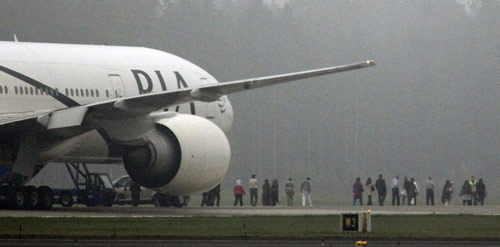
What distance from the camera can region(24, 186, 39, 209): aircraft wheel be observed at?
3738cm

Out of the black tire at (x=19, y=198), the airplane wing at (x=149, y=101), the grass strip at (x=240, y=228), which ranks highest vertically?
the airplane wing at (x=149, y=101)

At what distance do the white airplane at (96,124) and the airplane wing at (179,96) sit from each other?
3cm

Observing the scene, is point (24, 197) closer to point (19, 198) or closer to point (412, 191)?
point (19, 198)

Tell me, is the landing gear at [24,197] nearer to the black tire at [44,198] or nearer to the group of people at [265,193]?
the black tire at [44,198]

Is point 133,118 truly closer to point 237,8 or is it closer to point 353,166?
point 353,166

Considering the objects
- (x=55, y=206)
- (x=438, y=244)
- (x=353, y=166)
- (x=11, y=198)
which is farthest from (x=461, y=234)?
(x=353, y=166)

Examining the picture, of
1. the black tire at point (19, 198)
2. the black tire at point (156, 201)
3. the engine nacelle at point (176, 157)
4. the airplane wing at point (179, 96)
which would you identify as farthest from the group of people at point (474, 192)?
the black tire at point (19, 198)

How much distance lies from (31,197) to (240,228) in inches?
364

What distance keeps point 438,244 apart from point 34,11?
4889 centimetres

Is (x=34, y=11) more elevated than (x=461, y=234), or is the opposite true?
(x=34, y=11)

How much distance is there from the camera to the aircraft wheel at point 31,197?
37.4m

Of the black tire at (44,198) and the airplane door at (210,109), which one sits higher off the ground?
the airplane door at (210,109)

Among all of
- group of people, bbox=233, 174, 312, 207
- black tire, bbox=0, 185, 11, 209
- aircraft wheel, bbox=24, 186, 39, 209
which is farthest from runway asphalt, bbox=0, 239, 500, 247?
group of people, bbox=233, 174, 312, 207

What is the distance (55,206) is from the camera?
4369cm
